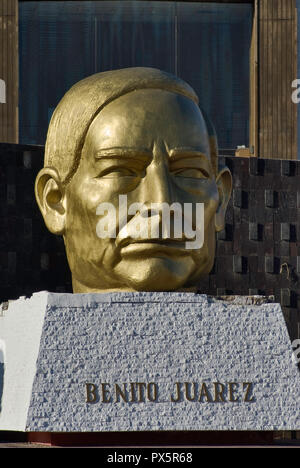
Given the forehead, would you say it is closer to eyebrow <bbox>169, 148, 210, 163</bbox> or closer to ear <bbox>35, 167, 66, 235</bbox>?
eyebrow <bbox>169, 148, 210, 163</bbox>

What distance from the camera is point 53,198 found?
19.6 meters

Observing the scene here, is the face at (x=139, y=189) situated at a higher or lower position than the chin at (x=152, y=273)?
higher

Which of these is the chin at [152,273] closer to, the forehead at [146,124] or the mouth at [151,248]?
the mouth at [151,248]

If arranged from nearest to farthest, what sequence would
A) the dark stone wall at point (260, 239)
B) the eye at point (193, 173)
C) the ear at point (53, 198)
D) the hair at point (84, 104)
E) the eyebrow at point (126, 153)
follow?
the eyebrow at point (126, 153)
the eye at point (193, 173)
the hair at point (84, 104)
the ear at point (53, 198)
the dark stone wall at point (260, 239)

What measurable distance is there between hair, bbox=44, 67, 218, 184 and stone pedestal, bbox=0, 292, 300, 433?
2.11m

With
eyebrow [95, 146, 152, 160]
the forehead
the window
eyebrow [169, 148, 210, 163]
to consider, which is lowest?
eyebrow [95, 146, 152, 160]

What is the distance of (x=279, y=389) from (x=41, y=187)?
457 cm

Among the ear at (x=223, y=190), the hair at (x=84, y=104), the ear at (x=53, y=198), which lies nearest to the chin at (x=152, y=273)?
the ear at (x=53, y=198)

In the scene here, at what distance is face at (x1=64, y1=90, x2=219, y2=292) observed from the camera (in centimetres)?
1856

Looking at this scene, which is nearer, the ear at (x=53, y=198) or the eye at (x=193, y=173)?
the eye at (x=193, y=173)

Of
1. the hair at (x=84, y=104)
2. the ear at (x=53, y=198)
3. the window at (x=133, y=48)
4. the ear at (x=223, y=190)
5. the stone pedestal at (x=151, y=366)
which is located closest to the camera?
the stone pedestal at (x=151, y=366)

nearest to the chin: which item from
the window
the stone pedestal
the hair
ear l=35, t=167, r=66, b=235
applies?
the stone pedestal

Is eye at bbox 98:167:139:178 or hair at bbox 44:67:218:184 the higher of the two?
hair at bbox 44:67:218:184

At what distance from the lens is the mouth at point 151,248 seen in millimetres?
18547
